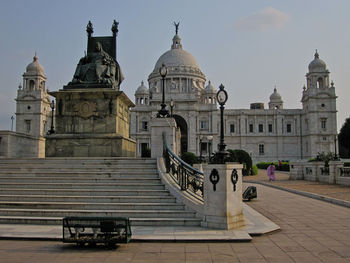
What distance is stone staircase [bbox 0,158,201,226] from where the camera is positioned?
30.2 ft

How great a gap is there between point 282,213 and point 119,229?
22.8 ft

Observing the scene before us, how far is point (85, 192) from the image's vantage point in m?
10.5

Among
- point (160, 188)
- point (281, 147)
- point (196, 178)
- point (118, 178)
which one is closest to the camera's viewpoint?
point (196, 178)

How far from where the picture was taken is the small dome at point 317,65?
71625mm

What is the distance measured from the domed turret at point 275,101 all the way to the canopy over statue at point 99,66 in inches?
3229

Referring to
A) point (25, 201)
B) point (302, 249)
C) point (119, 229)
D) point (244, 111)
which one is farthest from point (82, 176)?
point (244, 111)

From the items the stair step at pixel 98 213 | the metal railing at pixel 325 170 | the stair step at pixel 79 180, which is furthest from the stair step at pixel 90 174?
the metal railing at pixel 325 170

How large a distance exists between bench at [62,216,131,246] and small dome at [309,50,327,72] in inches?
2875

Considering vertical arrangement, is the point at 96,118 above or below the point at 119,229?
above

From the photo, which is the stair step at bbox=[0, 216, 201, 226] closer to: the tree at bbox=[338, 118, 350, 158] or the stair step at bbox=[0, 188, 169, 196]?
the stair step at bbox=[0, 188, 169, 196]

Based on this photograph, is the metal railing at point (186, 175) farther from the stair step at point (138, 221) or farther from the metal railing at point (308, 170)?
the metal railing at point (308, 170)

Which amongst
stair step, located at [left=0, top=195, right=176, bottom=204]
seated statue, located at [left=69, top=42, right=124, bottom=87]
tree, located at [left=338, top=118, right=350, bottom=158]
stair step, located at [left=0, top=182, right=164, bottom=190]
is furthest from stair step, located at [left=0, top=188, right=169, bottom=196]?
tree, located at [left=338, top=118, right=350, bottom=158]

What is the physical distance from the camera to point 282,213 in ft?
39.3

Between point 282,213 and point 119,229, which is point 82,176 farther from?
point 282,213
